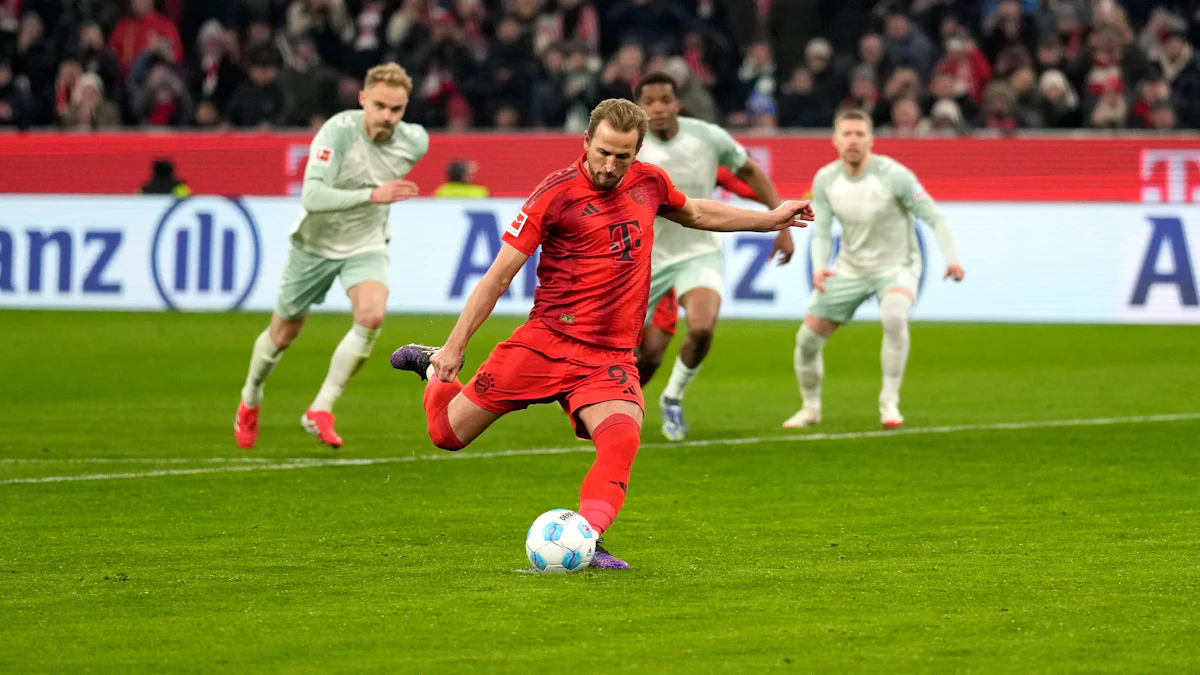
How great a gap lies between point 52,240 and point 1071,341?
9.66 meters

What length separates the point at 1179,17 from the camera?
22.2 m

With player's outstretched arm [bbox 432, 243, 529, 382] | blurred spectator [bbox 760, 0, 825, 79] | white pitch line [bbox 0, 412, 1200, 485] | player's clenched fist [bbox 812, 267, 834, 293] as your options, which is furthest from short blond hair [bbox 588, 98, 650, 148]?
blurred spectator [bbox 760, 0, 825, 79]

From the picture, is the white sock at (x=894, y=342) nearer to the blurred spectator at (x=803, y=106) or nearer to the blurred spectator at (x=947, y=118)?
the blurred spectator at (x=947, y=118)

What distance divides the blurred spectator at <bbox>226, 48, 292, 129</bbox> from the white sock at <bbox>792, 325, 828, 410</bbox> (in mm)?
11899

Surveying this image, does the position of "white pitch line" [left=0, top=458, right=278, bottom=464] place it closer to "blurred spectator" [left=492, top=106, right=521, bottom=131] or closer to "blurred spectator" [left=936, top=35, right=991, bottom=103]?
"blurred spectator" [left=492, top=106, right=521, bottom=131]

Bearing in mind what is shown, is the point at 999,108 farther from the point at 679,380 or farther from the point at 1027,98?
the point at 679,380

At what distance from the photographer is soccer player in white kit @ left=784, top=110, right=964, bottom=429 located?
463 inches

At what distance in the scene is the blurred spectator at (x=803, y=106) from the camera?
70.3 ft

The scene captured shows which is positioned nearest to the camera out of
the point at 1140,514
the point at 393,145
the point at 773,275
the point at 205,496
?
the point at 1140,514

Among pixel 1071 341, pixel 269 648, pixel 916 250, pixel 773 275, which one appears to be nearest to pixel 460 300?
pixel 773 275

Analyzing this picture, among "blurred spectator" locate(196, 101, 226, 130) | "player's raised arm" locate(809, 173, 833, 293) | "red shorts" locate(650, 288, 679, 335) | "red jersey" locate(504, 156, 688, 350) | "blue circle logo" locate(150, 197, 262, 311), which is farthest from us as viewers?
"blurred spectator" locate(196, 101, 226, 130)

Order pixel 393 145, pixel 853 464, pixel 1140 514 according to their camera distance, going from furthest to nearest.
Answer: pixel 393 145, pixel 853 464, pixel 1140 514

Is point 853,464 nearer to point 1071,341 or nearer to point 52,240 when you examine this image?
point 1071,341

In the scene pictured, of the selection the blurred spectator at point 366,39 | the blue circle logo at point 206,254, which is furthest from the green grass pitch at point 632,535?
the blurred spectator at point 366,39
